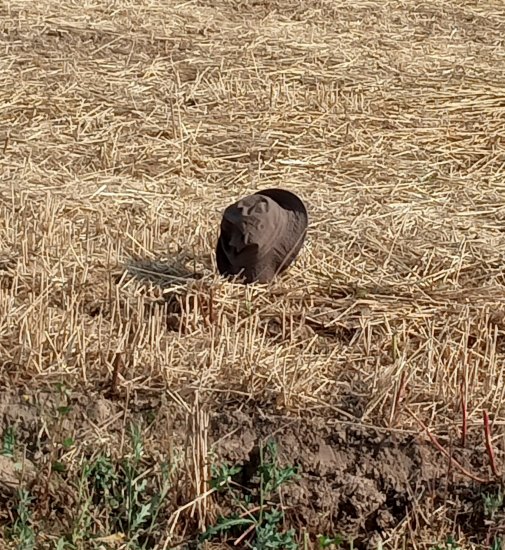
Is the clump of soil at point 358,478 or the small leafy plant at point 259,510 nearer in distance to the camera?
the small leafy plant at point 259,510

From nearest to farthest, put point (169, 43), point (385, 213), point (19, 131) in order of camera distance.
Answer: point (385, 213) < point (19, 131) < point (169, 43)

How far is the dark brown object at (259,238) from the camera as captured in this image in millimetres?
5223

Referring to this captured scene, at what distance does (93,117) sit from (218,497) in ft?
12.9

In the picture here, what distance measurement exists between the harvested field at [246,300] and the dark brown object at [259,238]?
100 millimetres

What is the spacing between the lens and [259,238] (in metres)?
5.20

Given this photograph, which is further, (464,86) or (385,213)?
(464,86)

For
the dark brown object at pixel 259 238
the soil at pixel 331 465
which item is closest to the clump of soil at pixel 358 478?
the soil at pixel 331 465

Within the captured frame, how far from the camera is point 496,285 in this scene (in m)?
5.42

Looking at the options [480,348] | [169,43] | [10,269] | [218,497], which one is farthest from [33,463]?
[169,43]

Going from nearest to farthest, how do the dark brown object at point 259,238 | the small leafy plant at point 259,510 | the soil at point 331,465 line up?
the small leafy plant at point 259,510, the soil at point 331,465, the dark brown object at point 259,238

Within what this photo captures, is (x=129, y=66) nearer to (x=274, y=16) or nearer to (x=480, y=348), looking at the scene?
(x=274, y=16)

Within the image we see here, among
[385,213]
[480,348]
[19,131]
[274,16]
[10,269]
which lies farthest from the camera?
[274,16]

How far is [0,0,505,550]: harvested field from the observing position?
4027 millimetres

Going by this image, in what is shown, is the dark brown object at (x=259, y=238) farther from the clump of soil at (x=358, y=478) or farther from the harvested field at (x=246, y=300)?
the clump of soil at (x=358, y=478)
